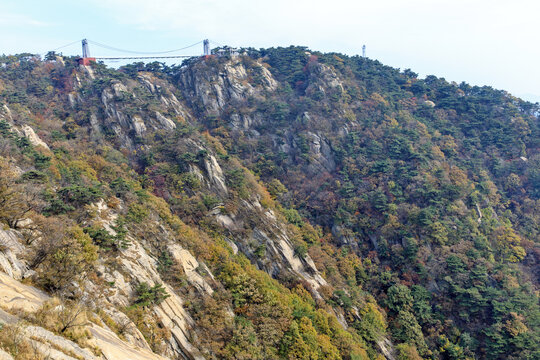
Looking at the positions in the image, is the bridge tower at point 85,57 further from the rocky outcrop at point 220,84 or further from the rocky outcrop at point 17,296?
the rocky outcrop at point 17,296

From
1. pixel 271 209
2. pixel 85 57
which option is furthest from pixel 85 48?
pixel 271 209

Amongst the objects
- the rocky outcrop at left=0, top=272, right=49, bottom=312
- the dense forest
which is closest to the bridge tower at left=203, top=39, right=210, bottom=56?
the dense forest

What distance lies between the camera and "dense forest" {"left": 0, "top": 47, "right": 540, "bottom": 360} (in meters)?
18.2

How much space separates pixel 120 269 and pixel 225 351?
8.64 m

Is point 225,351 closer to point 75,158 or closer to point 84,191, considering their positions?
point 84,191

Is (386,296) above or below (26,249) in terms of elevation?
below

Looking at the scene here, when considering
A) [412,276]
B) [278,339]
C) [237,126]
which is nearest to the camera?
[278,339]

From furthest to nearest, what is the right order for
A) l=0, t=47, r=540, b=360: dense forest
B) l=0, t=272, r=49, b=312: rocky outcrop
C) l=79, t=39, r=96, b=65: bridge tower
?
l=79, t=39, r=96, b=65: bridge tower, l=0, t=47, r=540, b=360: dense forest, l=0, t=272, r=49, b=312: rocky outcrop

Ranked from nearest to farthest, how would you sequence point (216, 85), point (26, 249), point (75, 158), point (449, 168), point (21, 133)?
point (26, 249), point (21, 133), point (75, 158), point (449, 168), point (216, 85)

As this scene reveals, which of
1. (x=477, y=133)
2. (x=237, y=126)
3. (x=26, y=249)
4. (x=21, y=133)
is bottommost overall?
(x=26, y=249)

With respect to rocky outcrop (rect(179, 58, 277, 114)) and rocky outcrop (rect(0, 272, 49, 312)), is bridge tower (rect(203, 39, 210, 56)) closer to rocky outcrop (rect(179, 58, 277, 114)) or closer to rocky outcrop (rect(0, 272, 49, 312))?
rocky outcrop (rect(179, 58, 277, 114))

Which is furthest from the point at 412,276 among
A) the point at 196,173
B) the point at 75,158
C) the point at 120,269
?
the point at 75,158

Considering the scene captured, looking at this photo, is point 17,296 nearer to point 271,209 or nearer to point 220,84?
point 271,209

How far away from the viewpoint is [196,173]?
36.8 m
